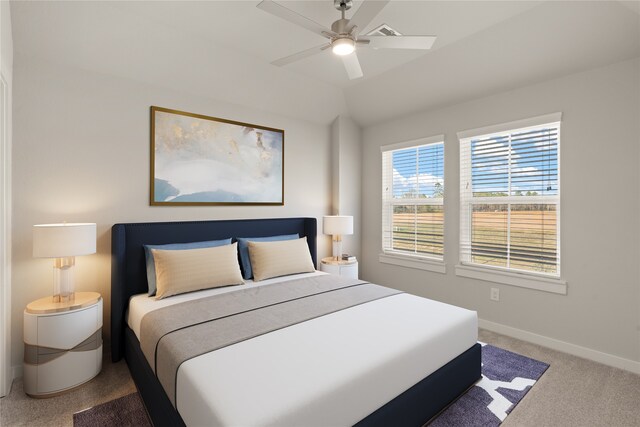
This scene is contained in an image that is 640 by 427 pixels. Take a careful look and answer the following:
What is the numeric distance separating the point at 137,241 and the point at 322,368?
2.15 meters

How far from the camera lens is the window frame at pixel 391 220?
366 centimetres

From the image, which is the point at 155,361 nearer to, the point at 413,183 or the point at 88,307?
the point at 88,307

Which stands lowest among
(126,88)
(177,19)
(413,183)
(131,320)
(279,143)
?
(131,320)

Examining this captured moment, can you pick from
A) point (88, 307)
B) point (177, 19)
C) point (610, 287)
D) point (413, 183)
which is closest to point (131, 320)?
point (88, 307)

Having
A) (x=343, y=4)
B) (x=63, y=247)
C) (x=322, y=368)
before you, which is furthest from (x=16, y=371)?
(x=343, y=4)

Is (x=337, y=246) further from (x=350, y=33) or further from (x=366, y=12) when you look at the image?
(x=366, y=12)

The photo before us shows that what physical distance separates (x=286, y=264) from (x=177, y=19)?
226 centimetres

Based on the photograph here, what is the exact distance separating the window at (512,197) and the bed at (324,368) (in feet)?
4.40

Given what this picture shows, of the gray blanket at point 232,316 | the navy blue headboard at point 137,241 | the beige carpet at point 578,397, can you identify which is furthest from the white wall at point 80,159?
the beige carpet at point 578,397

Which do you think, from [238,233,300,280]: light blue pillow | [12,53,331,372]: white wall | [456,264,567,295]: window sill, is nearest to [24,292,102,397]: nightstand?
[12,53,331,372]: white wall

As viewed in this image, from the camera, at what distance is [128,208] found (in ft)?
9.30

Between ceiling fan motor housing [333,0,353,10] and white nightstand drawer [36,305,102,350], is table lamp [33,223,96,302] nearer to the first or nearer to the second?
white nightstand drawer [36,305,102,350]

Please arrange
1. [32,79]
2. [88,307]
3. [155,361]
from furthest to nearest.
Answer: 1. [32,79]
2. [88,307]
3. [155,361]

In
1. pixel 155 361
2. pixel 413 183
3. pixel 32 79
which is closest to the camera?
pixel 155 361
